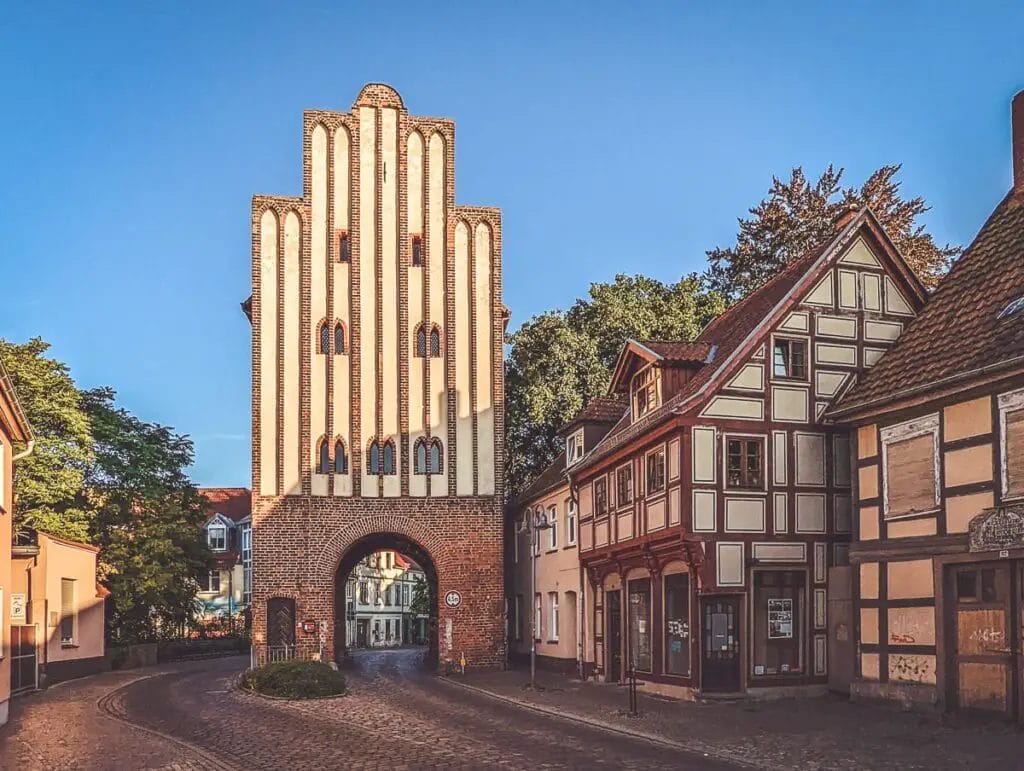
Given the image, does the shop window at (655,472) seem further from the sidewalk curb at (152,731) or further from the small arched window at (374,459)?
the small arched window at (374,459)

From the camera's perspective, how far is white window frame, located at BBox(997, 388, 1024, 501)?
19641mm

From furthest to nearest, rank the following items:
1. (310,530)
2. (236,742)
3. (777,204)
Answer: (777,204) < (310,530) < (236,742)

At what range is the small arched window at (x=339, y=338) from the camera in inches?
1612

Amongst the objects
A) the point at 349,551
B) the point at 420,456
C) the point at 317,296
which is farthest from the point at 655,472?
the point at 349,551

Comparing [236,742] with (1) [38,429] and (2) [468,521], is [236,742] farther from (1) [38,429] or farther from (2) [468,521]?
(1) [38,429]

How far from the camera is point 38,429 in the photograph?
4762 centimetres

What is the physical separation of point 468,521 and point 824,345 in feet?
54.8

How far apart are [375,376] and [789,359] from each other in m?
16.9

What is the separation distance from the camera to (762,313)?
29.0m

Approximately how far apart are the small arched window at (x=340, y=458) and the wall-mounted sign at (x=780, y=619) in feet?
57.6

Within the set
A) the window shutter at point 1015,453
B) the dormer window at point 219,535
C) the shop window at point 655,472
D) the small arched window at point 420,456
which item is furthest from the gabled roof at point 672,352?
the dormer window at point 219,535

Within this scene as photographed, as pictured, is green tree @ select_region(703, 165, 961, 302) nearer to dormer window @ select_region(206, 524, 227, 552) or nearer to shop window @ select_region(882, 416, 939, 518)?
shop window @ select_region(882, 416, 939, 518)

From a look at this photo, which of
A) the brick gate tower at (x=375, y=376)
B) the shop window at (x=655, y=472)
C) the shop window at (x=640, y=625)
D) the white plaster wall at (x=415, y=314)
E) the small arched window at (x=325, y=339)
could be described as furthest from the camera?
the white plaster wall at (x=415, y=314)

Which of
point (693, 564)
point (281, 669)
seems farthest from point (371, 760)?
point (281, 669)
